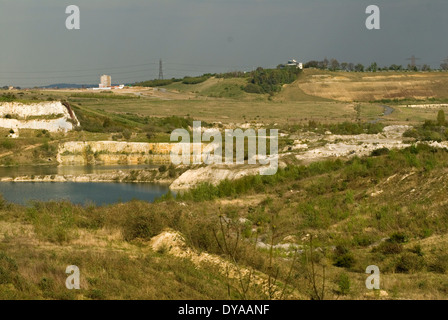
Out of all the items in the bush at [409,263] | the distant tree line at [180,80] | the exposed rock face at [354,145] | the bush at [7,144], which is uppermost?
the distant tree line at [180,80]

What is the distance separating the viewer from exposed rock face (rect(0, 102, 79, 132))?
59938mm

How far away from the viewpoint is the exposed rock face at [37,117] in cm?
5994

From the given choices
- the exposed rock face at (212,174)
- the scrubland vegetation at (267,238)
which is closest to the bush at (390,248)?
the scrubland vegetation at (267,238)

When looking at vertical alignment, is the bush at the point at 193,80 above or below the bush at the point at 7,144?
above

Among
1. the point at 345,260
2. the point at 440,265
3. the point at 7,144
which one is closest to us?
the point at 440,265

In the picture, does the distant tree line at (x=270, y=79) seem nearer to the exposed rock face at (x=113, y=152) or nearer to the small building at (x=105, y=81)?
the small building at (x=105, y=81)

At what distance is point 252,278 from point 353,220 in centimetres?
1108

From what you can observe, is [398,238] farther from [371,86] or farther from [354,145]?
[371,86]

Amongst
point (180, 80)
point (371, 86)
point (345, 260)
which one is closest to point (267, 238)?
point (345, 260)

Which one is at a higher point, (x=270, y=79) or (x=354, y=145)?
(x=270, y=79)

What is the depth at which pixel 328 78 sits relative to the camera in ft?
431

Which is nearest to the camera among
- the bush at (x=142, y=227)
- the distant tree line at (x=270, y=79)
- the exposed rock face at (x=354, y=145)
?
the bush at (x=142, y=227)

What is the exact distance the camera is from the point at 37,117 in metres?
61.2
